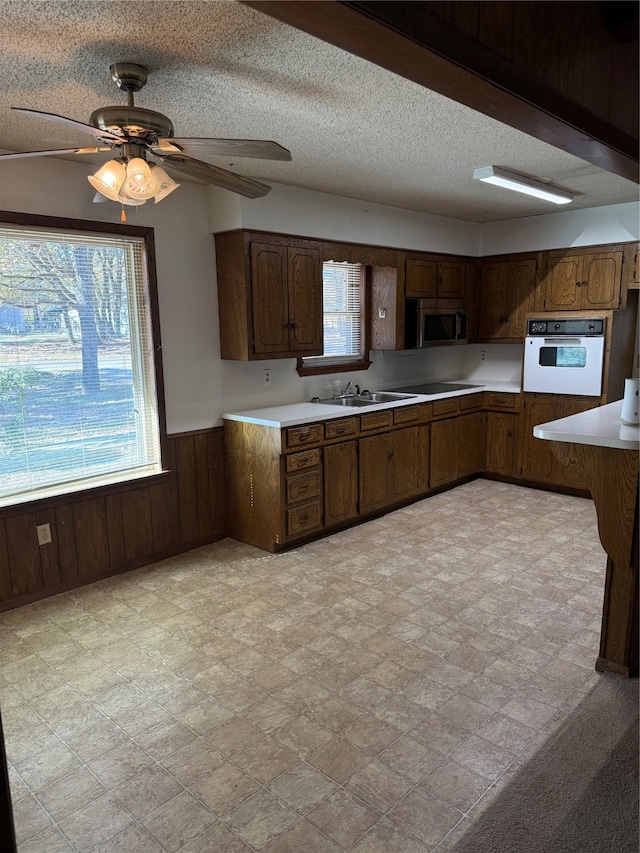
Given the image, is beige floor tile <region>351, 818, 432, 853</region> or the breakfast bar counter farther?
the breakfast bar counter

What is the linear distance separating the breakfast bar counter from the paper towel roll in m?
0.04

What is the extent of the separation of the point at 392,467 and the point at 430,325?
4.83 ft

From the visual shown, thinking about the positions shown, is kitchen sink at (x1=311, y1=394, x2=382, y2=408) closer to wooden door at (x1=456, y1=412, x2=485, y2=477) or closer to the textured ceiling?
wooden door at (x1=456, y1=412, x2=485, y2=477)

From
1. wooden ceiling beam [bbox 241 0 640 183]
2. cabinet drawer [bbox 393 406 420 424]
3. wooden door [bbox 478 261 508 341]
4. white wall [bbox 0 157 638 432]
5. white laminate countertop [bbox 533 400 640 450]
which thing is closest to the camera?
wooden ceiling beam [bbox 241 0 640 183]

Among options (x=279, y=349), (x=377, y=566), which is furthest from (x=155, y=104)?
(x=377, y=566)

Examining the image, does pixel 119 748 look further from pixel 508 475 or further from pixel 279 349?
pixel 508 475

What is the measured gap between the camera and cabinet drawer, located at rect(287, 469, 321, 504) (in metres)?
4.11

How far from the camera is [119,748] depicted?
2.28 meters

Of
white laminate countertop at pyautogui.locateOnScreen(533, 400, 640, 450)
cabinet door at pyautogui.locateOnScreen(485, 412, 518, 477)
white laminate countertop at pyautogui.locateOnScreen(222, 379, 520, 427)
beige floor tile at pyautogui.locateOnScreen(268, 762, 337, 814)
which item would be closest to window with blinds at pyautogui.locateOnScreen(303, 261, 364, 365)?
white laminate countertop at pyautogui.locateOnScreen(222, 379, 520, 427)

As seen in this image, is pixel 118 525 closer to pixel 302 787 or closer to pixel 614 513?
pixel 302 787

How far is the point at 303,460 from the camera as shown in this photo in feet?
13.6

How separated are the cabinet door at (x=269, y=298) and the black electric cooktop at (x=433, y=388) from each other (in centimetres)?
168

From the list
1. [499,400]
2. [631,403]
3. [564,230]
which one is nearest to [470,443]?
[499,400]

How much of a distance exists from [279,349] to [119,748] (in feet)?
9.01
